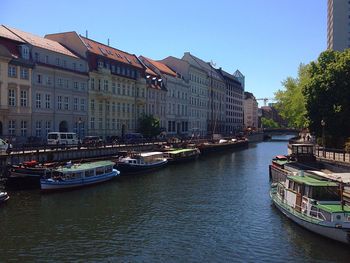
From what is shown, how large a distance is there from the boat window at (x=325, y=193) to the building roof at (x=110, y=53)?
189 feet

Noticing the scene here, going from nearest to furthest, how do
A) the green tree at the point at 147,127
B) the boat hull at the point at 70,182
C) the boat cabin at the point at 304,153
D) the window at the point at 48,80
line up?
the boat hull at the point at 70,182
the boat cabin at the point at 304,153
the window at the point at 48,80
the green tree at the point at 147,127

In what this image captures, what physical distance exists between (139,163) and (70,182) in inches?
618

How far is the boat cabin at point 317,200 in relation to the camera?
2314cm

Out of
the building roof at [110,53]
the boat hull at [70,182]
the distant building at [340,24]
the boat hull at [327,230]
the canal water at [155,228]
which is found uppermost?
the distant building at [340,24]

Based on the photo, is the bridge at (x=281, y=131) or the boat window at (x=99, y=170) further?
the bridge at (x=281, y=131)

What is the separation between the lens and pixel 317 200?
82.7ft

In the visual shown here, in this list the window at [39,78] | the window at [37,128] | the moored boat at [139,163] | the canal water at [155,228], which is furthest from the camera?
the window at [39,78]

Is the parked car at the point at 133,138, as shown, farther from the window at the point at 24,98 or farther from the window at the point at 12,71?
the window at the point at 12,71

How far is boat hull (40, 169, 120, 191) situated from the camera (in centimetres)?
3747

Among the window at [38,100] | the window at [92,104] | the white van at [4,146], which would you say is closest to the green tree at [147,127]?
the window at [92,104]

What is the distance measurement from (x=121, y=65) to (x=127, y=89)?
493 cm

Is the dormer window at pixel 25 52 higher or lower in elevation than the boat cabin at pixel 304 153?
higher

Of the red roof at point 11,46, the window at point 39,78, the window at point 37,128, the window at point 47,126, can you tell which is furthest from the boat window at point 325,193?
the window at point 47,126

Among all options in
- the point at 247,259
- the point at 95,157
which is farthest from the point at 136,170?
the point at 247,259
